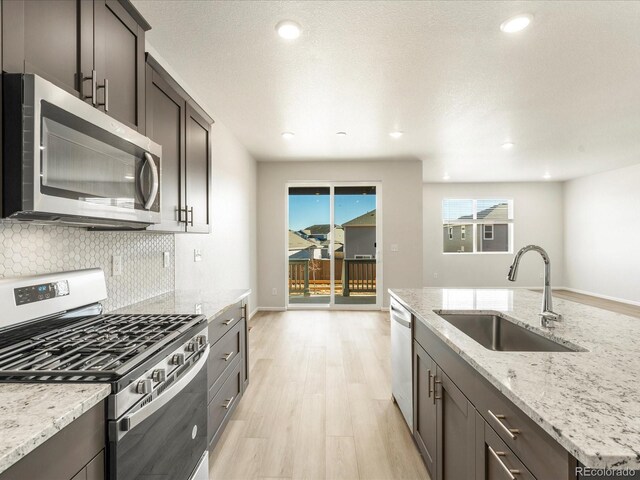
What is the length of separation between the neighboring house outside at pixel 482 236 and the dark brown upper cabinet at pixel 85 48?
26.1 ft

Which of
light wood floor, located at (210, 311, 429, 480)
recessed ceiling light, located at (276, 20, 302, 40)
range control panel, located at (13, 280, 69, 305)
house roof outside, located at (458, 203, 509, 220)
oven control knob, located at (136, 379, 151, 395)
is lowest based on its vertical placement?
light wood floor, located at (210, 311, 429, 480)

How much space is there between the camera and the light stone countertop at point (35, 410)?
0.67 meters

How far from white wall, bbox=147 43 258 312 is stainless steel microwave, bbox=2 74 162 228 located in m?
1.46

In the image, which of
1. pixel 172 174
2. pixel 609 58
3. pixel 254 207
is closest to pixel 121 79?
pixel 172 174

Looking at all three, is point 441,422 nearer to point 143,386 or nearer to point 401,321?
point 401,321

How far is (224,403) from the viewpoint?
2.15m

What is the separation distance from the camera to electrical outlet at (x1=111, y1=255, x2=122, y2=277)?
1.99m

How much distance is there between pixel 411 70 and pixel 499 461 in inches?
107

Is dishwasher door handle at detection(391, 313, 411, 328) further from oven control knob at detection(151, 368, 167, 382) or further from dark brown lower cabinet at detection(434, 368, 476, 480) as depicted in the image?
oven control knob at detection(151, 368, 167, 382)

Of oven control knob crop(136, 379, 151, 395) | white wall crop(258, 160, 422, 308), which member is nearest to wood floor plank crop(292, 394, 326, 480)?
oven control knob crop(136, 379, 151, 395)

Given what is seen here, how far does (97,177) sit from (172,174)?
0.81 meters

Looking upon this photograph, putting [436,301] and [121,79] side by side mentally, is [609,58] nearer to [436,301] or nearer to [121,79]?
[436,301]

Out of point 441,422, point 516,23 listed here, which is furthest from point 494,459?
point 516,23

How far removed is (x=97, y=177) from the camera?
1.28m
